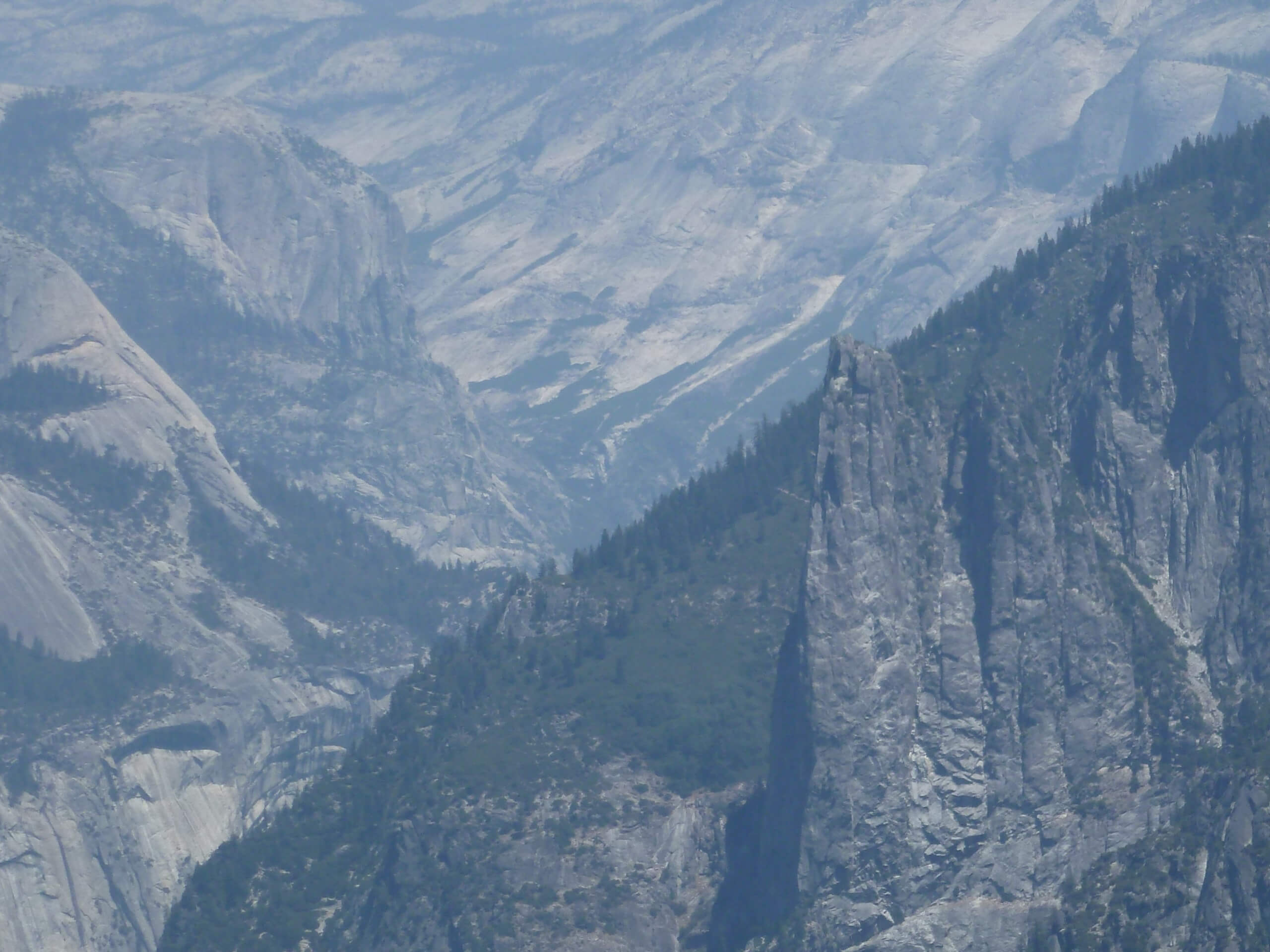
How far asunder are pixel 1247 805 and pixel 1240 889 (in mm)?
5650

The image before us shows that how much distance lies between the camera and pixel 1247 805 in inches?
7859

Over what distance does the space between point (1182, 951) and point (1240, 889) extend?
17.6 ft

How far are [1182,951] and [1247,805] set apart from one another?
9029 mm

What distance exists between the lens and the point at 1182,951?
199 m

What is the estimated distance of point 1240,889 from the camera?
196125 millimetres
